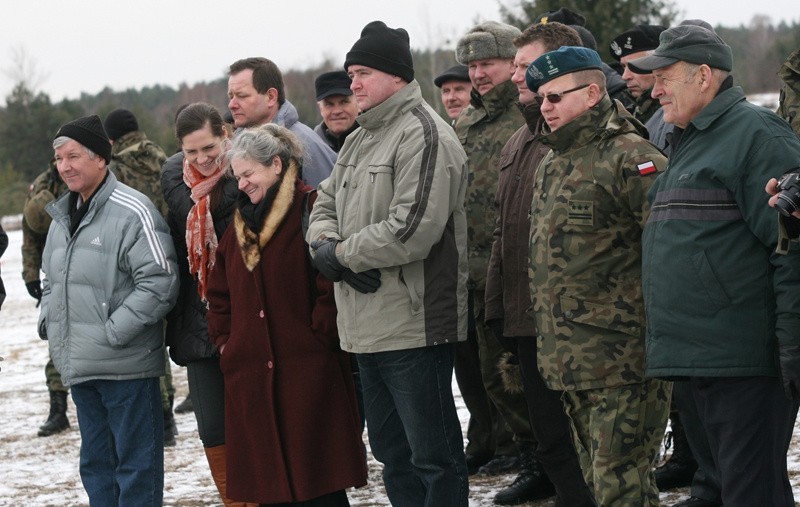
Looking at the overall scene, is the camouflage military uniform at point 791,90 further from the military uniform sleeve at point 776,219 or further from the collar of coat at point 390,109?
the military uniform sleeve at point 776,219

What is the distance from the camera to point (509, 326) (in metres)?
4.84

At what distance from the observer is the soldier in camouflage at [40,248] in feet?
26.9

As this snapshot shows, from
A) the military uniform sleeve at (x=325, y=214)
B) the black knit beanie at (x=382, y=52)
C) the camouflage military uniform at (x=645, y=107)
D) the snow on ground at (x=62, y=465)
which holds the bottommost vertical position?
the snow on ground at (x=62, y=465)

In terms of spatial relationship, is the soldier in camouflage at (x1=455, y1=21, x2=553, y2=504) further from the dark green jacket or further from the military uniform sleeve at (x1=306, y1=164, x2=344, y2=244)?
the dark green jacket

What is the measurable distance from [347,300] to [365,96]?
88 centimetres

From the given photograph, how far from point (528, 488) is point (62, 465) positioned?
340cm

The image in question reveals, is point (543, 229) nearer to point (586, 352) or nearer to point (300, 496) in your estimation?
point (586, 352)

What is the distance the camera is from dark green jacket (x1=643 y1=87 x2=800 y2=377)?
3.50m

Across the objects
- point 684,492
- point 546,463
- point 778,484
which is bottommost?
point 684,492

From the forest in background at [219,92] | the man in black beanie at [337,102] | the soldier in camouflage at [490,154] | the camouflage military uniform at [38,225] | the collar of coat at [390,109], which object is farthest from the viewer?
the forest in background at [219,92]

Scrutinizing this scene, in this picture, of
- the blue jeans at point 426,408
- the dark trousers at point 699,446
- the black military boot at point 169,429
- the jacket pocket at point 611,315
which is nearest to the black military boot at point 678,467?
the dark trousers at point 699,446

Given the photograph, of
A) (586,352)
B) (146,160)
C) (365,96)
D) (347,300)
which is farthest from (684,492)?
(146,160)

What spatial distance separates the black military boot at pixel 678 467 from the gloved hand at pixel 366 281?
6.68 feet

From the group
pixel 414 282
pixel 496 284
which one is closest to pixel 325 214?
pixel 414 282
